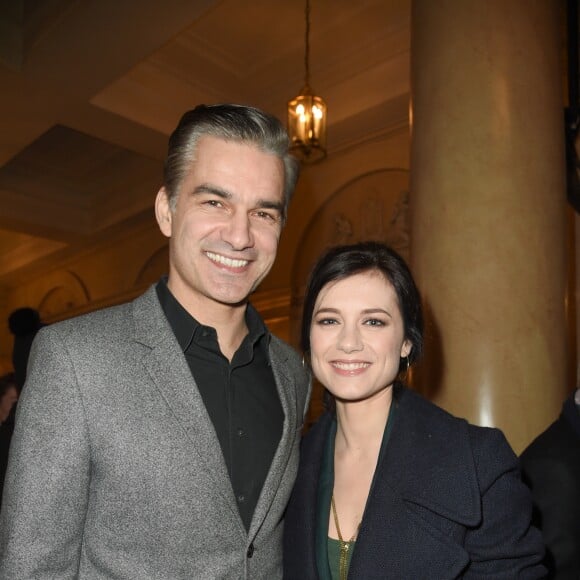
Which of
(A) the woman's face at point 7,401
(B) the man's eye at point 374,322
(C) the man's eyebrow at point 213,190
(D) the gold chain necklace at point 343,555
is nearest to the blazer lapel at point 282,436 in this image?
(D) the gold chain necklace at point 343,555

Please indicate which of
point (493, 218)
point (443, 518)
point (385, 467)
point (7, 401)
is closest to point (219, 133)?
point (385, 467)

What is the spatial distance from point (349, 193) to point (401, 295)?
5.90 m

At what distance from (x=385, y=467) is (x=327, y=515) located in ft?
0.77

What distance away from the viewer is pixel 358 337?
5.90ft

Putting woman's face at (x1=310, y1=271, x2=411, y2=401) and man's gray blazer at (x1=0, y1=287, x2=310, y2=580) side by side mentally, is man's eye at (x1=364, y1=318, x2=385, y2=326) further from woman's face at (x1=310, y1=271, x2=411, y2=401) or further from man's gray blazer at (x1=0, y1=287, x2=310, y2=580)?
man's gray blazer at (x1=0, y1=287, x2=310, y2=580)

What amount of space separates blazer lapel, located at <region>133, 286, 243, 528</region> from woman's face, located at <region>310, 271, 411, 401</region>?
17.6 inches

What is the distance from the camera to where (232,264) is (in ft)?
5.71

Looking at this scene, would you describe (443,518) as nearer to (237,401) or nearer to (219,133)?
(237,401)

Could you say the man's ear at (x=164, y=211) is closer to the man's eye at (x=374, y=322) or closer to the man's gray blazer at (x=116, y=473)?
the man's gray blazer at (x=116, y=473)

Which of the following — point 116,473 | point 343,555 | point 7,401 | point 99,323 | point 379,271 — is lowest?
point 343,555

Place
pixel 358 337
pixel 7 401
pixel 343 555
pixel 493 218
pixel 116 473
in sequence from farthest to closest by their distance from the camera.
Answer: pixel 7 401, pixel 493 218, pixel 358 337, pixel 343 555, pixel 116 473

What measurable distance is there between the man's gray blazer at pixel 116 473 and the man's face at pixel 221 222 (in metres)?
0.23

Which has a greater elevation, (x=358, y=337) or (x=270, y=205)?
(x=270, y=205)

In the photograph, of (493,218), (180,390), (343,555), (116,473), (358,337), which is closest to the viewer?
(116,473)
